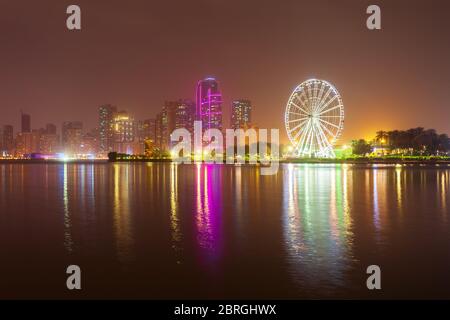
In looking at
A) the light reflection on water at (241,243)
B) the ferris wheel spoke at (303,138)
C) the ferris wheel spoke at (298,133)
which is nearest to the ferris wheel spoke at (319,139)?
the ferris wheel spoke at (303,138)

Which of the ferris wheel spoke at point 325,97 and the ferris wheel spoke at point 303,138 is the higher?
the ferris wheel spoke at point 325,97

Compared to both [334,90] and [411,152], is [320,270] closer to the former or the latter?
[334,90]

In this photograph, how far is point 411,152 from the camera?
163 meters

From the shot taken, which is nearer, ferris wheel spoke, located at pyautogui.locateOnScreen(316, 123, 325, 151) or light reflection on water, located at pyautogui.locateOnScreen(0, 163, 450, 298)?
light reflection on water, located at pyautogui.locateOnScreen(0, 163, 450, 298)

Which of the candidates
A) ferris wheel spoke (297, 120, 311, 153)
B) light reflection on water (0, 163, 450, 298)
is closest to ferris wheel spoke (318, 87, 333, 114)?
ferris wheel spoke (297, 120, 311, 153)

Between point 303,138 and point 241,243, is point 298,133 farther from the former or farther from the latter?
point 241,243

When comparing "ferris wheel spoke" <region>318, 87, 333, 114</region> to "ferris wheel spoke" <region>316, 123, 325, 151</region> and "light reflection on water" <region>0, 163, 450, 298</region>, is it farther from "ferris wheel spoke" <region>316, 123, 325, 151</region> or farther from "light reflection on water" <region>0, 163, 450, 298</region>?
"light reflection on water" <region>0, 163, 450, 298</region>

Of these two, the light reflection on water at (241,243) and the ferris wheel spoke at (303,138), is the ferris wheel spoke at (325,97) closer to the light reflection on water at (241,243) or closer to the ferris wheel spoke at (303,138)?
the ferris wheel spoke at (303,138)

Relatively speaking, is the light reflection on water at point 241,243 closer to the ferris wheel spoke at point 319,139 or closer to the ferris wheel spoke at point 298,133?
the ferris wheel spoke at point 319,139

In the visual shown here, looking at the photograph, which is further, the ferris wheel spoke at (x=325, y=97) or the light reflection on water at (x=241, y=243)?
the ferris wheel spoke at (x=325, y=97)

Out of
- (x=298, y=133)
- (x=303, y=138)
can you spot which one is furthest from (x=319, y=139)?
(x=298, y=133)

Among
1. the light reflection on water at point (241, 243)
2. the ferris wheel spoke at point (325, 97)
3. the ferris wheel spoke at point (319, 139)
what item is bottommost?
the light reflection on water at point (241, 243)
